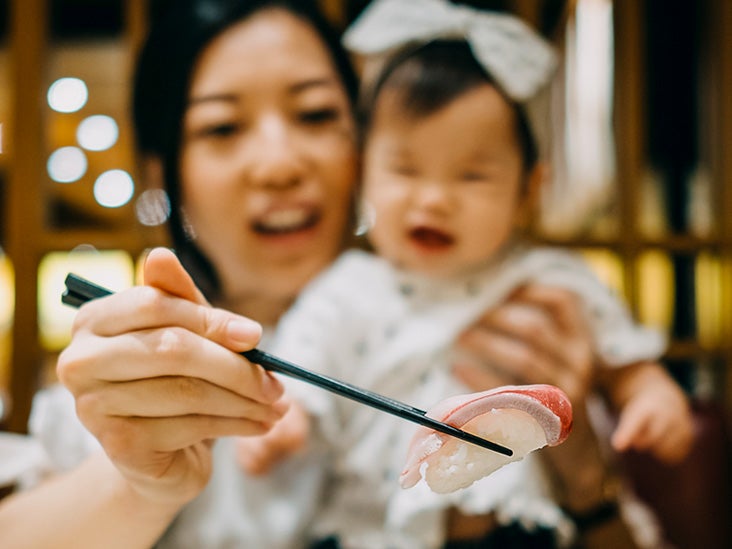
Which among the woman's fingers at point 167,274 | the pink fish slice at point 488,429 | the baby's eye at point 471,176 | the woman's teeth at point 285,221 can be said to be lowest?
the pink fish slice at point 488,429

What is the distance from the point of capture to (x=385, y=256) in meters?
0.72

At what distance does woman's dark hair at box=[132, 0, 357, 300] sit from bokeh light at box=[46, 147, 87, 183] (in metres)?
0.16

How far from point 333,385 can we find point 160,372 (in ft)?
0.43

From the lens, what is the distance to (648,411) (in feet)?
2.28

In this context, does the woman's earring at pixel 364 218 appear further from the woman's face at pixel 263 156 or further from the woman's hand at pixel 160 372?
the woman's hand at pixel 160 372

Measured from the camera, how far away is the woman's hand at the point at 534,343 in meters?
0.66

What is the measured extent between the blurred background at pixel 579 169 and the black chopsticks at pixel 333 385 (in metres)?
0.42

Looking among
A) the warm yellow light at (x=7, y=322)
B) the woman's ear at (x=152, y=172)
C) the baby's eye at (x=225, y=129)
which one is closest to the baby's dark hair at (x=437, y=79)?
the baby's eye at (x=225, y=129)

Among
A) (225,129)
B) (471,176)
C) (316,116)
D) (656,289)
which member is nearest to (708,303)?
(656,289)

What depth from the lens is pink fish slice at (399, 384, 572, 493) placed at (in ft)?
1.27

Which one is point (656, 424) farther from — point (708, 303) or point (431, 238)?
point (708, 303)

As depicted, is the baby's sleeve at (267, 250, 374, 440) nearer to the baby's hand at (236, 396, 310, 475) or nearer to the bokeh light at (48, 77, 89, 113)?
Result: the baby's hand at (236, 396, 310, 475)

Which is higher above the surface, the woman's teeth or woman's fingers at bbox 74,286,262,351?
woman's fingers at bbox 74,286,262,351

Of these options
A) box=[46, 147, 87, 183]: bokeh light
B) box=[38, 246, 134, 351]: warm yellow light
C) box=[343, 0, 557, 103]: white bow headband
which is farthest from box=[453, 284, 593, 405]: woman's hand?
box=[46, 147, 87, 183]: bokeh light
